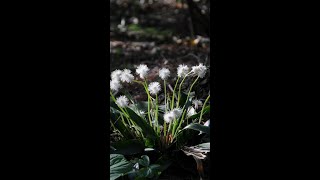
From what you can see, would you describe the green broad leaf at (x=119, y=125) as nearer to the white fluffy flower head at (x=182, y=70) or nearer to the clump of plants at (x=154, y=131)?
the clump of plants at (x=154, y=131)

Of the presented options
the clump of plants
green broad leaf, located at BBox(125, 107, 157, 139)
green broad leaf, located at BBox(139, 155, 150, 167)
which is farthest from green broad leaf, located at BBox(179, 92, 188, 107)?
green broad leaf, located at BBox(139, 155, 150, 167)

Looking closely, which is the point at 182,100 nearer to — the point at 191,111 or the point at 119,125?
the point at 191,111

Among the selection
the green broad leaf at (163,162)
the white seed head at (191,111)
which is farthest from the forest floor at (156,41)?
the white seed head at (191,111)

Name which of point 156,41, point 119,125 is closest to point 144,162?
point 119,125
